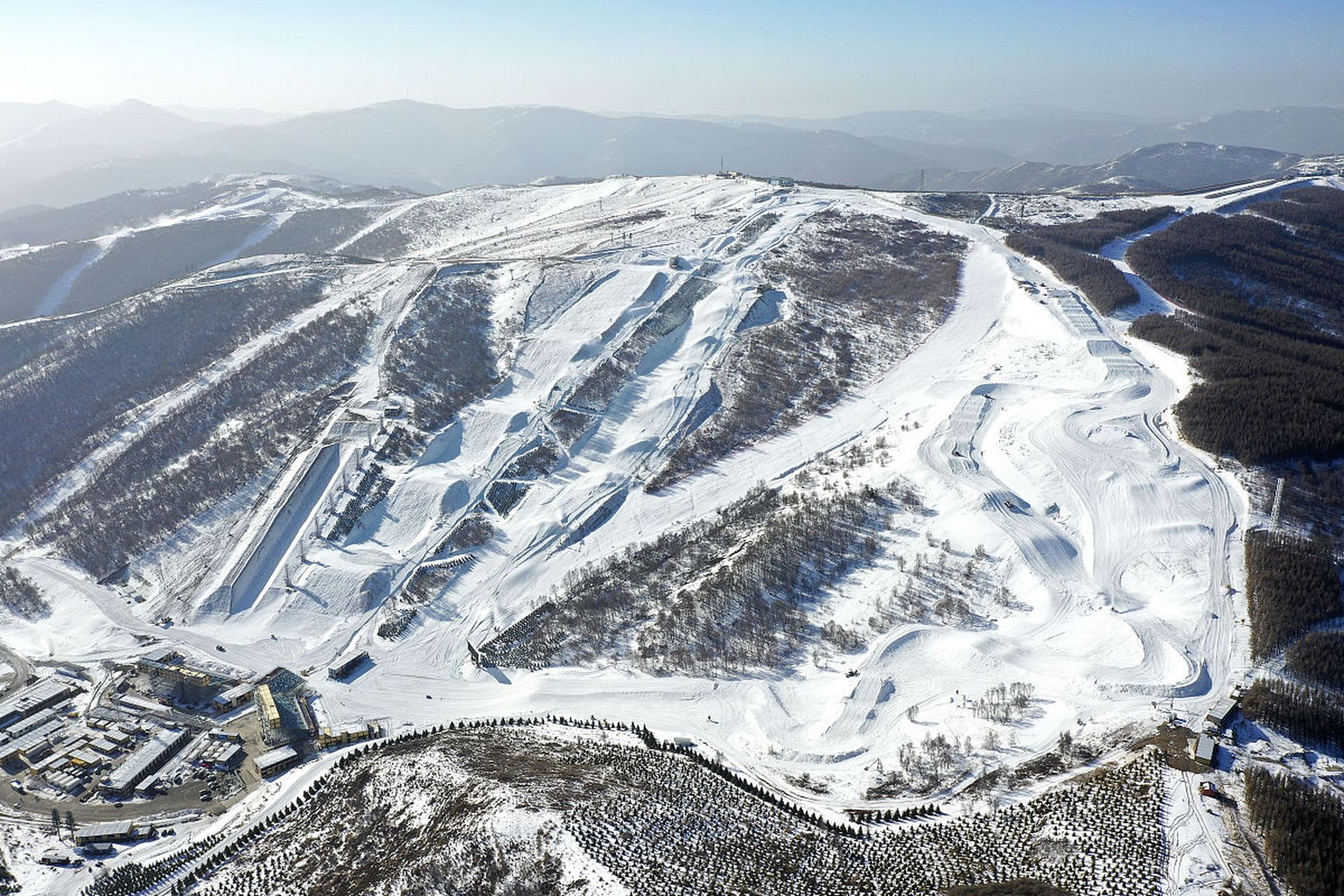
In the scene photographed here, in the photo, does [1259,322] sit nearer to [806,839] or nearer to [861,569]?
Result: [861,569]

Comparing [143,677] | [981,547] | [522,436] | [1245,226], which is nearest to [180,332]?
[522,436]

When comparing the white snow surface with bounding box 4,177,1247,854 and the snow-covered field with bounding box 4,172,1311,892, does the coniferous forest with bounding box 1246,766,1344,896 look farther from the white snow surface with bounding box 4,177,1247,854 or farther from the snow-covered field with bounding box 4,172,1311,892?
the white snow surface with bounding box 4,177,1247,854

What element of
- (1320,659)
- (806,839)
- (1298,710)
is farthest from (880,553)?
(806,839)

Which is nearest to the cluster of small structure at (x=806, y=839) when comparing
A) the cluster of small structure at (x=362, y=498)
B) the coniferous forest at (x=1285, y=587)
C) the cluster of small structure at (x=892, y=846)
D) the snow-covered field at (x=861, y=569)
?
the cluster of small structure at (x=892, y=846)

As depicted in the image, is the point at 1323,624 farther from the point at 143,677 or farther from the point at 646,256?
the point at 646,256

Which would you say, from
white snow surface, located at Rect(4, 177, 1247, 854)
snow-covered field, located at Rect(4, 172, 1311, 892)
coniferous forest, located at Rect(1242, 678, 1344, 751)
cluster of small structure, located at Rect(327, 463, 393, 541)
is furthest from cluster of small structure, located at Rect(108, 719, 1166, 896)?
cluster of small structure, located at Rect(327, 463, 393, 541)

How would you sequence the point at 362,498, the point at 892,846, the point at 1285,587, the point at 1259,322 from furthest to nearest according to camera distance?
the point at 1259,322
the point at 362,498
the point at 1285,587
the point at 892,846
